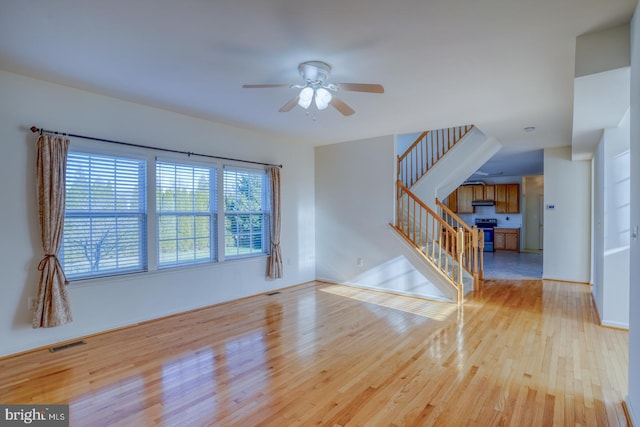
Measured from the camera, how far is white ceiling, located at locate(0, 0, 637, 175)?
2047 millimetres

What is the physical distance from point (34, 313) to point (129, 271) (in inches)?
36.7

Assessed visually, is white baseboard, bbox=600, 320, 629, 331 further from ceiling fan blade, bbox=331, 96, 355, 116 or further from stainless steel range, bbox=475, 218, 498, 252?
stainless steel range, bbox=475, 218, 498, 252

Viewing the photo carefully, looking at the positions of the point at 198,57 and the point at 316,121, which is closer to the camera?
the point at 198,57

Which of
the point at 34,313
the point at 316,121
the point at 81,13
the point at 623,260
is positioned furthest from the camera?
the point at 316,121

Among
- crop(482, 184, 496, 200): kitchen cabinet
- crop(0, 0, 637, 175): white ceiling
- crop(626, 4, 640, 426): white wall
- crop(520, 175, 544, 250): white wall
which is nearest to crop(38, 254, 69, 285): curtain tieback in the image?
crop(0, 0, 637, 175): white ceiling

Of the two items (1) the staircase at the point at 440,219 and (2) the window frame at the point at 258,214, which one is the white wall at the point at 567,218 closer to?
(1) the staircase at the point at 440,219

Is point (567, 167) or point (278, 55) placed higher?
point (278, 55)

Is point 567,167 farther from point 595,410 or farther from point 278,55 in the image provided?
point 278,55

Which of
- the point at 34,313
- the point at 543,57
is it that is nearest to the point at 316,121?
the point at 543,57

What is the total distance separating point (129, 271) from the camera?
3.87 meters

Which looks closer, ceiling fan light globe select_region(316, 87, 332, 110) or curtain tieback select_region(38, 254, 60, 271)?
ceiling fan light globe select_region(316, 87, 332, 110)

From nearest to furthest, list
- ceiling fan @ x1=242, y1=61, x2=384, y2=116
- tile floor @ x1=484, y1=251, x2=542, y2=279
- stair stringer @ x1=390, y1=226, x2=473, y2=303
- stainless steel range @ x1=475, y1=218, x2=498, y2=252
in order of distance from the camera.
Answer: ceiling fan @ x1=242, y1=61, x2=384, y2=116 → stair stringer @ x1=390, y1=226, x2=473, y2=303 → tile floor @ x1=484, y1=251, x2=542, y2=279 → stainless steel range @ x1=475, y1=218, x2=498, y2=252

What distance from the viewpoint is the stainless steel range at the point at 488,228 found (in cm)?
1020

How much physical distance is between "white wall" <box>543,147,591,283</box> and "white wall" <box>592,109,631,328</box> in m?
2.37
